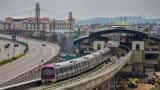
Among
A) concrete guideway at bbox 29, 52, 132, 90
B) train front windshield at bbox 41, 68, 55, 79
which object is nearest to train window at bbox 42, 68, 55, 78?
train front windshield at bbox 41, 68, 55, 79

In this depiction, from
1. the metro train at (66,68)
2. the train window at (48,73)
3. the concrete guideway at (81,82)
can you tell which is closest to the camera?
the concrete guideway at (81,82)

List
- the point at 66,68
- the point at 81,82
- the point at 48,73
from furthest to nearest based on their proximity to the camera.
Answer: the point at 66,68 < the point at 81,82 < the point at 48,73

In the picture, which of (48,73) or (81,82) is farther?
(81,82)

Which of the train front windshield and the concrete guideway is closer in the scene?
the concrete guideway

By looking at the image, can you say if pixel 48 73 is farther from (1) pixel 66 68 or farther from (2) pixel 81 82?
(2) pixel 81 82

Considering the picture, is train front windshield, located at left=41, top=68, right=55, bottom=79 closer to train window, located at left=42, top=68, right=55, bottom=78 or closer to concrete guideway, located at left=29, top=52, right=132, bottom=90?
train window, located at left=42, top=68, right=55, bottom=78

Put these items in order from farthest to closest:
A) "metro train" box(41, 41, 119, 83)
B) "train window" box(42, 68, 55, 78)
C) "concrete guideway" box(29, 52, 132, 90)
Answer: "metro train" box(41, 41, 119, 83) → "train window" box(42, 68, 55, 78) → "concrete guideway" box(29, 52, 132, 90)

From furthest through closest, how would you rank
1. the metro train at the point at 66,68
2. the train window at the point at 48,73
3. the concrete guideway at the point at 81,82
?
the metro train at the point at 66,68
the train window at the point at 48,73
the concrete guideway at the point at 81,82

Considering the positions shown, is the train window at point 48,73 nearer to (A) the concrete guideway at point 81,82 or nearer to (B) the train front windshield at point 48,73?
(B) the train front windshield at point 48,73

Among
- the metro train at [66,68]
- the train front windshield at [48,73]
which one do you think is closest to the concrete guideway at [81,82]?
the metro train at [66,68]

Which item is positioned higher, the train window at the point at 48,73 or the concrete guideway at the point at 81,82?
the train window at the point at 48,73

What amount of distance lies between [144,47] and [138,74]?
14014 millimetres

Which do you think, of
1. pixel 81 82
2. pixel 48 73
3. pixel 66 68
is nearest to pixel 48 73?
pixel 48 73

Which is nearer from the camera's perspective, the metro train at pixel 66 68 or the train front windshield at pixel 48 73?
the train front windshield at pixel 48 73
